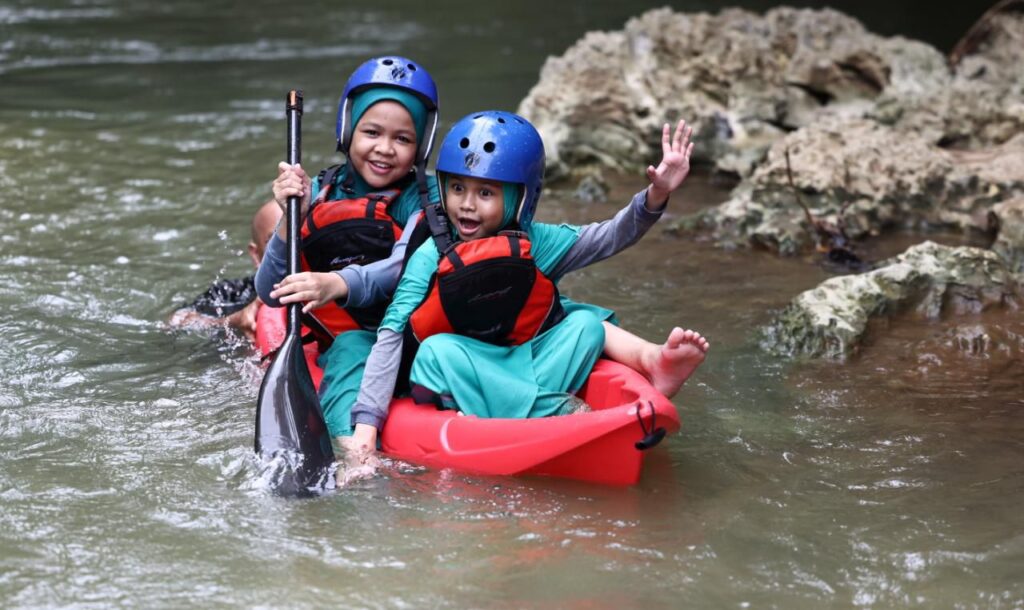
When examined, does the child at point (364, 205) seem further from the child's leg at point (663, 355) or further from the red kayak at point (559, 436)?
the child's leg at point (663, 355)

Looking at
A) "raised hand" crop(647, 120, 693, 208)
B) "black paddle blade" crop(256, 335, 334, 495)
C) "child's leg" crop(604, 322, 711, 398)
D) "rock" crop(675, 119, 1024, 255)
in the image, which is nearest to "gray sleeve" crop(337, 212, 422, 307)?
"black paddle blade" crop(256, 335, 334, 495)

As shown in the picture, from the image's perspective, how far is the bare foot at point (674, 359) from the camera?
11.2 ft

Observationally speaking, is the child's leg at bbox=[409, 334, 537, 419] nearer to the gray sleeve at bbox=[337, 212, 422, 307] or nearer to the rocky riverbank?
the gray sleeve at bbox=[337, 212, 422, 307]

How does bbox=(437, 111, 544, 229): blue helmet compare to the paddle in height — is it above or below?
above

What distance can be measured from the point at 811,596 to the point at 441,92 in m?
7.29

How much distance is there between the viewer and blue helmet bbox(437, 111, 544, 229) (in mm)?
3607

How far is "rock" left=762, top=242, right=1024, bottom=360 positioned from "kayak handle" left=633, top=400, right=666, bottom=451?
1566mm

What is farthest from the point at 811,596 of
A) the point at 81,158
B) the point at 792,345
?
Answer: the point at 81,158

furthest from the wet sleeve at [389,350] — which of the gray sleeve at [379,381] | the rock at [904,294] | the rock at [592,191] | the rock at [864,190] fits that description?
the rock at [592,191]

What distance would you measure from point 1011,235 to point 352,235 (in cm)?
321

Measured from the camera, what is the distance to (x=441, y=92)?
9.65 metres

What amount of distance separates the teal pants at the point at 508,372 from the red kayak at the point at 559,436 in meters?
0.07

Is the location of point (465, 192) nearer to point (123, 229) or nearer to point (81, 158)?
point (123, 229)

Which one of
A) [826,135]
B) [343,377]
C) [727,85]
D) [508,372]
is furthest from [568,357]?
[727,85]
